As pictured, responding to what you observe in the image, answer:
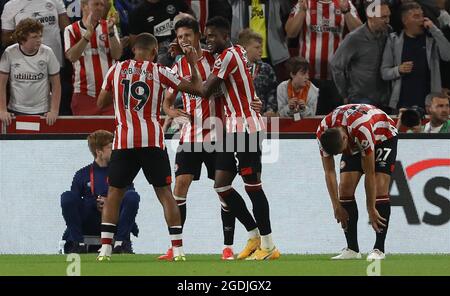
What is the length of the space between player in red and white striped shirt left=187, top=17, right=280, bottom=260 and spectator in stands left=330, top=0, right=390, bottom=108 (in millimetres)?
3891

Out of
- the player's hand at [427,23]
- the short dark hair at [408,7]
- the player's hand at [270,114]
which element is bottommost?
the player's hand at [270,114]

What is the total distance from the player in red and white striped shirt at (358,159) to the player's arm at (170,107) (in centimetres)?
164

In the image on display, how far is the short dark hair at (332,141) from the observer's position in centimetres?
1136

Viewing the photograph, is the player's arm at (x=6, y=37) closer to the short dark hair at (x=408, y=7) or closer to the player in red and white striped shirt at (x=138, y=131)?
the player in red and white striped shirt at (x=138, y=131)

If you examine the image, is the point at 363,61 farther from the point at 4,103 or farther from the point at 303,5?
the point at 4,103

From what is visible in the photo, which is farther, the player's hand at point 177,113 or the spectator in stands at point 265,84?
the spectator in stands at point 265,84

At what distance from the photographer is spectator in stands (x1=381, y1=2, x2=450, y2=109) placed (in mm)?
16156

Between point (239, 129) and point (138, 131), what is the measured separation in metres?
1.02

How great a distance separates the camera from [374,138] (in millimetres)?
11914

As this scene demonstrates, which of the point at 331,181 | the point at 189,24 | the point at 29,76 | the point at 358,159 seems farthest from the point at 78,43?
the point at 331,181

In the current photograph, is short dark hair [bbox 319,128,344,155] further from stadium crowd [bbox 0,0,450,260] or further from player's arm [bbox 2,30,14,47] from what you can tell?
player's arm [bbox 2,30,14,47]

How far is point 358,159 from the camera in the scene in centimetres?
1212

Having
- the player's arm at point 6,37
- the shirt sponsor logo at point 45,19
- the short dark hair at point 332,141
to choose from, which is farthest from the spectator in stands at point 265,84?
the short dark hair at point 332,141

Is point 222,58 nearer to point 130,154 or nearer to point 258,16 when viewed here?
point 130,154
